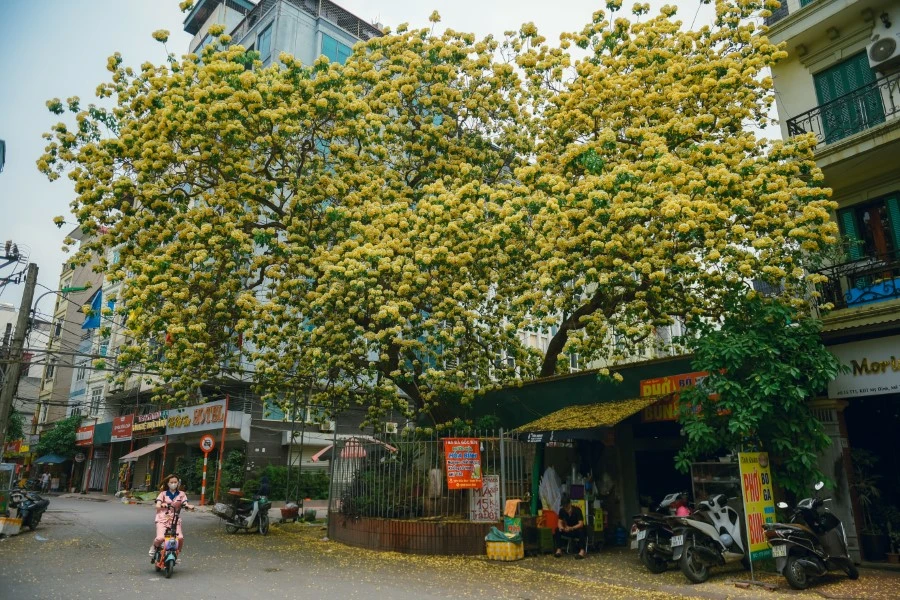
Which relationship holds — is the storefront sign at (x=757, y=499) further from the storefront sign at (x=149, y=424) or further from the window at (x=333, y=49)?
the storefront sign at (x=149, y=424)

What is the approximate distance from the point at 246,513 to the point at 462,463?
24.2 ft

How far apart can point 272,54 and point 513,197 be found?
78.9 ft

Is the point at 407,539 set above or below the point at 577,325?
below

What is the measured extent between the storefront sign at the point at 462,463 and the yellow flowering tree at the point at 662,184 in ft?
10.6

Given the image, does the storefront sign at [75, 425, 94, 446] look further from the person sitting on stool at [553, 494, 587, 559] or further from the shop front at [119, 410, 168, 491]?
the person sitting on stool at [553, 494, 587, 559]

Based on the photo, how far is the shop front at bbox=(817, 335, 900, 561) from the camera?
11328 millimetres

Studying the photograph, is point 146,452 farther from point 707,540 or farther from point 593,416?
point 707,540

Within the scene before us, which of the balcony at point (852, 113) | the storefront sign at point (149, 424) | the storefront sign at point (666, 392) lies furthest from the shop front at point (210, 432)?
the balcony at point (852, 113)

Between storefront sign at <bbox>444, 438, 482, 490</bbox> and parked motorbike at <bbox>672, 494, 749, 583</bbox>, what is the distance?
176 inches

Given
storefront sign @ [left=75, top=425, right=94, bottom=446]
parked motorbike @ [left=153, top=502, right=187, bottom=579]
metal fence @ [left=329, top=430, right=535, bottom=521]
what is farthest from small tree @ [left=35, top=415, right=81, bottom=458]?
parked motorbike @ [left=153, top=502, right=187, bottom=579]

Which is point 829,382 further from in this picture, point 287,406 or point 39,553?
point 39,553

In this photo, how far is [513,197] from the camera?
43.1ft

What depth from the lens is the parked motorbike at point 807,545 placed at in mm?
9273

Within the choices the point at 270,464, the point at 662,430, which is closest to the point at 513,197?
the point at 662,430
